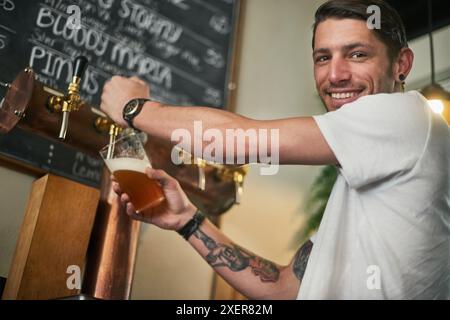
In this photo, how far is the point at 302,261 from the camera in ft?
4.31

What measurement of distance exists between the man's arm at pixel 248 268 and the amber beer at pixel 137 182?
16cm

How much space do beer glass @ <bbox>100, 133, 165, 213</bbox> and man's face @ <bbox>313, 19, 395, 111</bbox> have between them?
1.38 ft

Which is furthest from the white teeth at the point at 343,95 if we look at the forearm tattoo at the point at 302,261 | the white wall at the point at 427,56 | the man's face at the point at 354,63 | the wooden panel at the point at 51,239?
the white wall at the point at 427,56

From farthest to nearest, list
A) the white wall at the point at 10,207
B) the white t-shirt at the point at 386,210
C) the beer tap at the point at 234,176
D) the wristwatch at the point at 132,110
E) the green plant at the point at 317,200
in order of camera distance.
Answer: the green plant at the point at 317,200
the beer tap at the point at 234,176
the white wall at the point at 10,207
the wristwatch at the point at 132,110
the white t-shirt at the point at 386,210

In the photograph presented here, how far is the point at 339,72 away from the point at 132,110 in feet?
1.43

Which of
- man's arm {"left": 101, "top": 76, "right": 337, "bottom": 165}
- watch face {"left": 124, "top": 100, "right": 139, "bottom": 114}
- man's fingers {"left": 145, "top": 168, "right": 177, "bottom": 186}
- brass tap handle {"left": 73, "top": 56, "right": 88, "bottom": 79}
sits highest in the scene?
brass tap handle {"left": 73, "top": 56, "right": 88, "bottom": 79}

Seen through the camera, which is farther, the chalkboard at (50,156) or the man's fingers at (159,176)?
the chalkboard at (50,156)

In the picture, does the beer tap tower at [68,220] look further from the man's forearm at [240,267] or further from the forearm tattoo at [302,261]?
the forearm tattoo at [302,261]

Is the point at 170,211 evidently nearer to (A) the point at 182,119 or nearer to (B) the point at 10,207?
(A) the point at 182,119

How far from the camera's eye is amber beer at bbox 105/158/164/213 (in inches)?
43.9

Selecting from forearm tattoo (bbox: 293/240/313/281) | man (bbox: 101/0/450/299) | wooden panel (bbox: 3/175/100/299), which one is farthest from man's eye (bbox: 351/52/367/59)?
wooden panel (bbox: 3/175/100/299)

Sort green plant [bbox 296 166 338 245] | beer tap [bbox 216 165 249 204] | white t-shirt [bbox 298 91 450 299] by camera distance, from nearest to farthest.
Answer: white t-shirt [bbox 298 91 450 299]
beer tap [bbox 216 165 249 204]
green plant [bbox 296 166 338 245]

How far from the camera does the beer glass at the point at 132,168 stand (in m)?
1.12

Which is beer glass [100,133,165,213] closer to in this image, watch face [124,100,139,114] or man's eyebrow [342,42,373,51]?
watch face [124,100,139,114]
